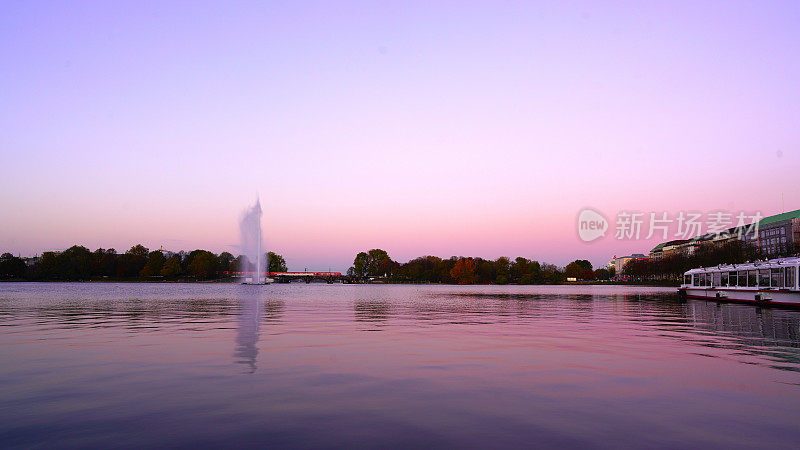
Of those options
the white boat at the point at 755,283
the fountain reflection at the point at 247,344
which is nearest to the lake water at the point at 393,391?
the fountain reflection at the point at 247,344

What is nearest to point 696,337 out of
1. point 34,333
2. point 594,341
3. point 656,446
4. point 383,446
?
point 594,341

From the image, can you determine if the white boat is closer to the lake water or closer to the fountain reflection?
the lake water

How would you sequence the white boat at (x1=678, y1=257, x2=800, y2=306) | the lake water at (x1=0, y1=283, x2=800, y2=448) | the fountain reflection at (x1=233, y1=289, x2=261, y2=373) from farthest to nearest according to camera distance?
the white boat at (x1=678, y1=257, x2=800, y2=306), the fountain reflection at (x1=233, y1=289, x2=261, y2=373), the lake water at (x1=0, y1=283, x2=800, y2=448)

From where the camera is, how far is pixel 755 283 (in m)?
80.6

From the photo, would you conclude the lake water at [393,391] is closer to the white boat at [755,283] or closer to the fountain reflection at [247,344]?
the fountain reflection at [247,344]

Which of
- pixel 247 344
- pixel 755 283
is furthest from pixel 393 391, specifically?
pixel 755 283

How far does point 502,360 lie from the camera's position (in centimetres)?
2289

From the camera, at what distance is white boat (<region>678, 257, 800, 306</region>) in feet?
224

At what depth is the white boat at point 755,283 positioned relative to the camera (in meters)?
68.3

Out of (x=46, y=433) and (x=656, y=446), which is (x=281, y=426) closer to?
(x=46, y=433)

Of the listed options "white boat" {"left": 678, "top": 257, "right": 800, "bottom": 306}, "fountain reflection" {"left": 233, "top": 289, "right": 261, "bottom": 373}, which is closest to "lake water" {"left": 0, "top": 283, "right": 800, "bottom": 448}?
"fountain reflection" {"left": 233, "top": 289, "right": 261, "bottom": 373}

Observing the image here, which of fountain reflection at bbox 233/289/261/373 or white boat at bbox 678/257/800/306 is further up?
white boat at bbox 678/257/800/306

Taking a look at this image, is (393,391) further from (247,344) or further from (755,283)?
(755,283)

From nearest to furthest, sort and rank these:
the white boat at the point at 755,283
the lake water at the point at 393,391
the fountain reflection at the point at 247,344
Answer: the lake water at the point at 393,391 < the fountain reflection at the point at 247,344 < the white boat at the point at 755,283
